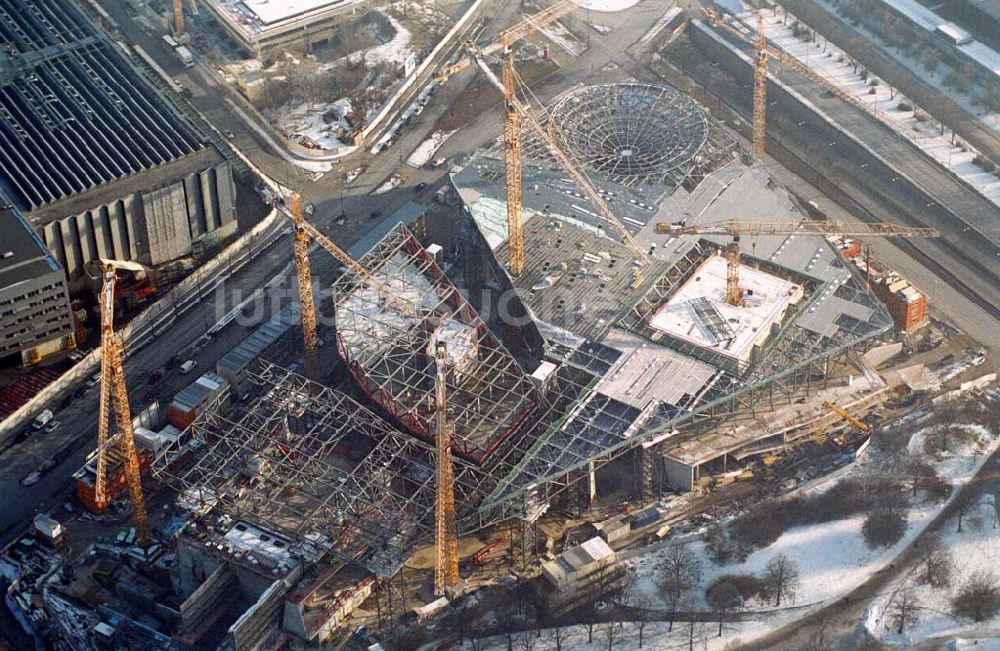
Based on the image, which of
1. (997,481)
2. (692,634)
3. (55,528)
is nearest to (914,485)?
(997,481)

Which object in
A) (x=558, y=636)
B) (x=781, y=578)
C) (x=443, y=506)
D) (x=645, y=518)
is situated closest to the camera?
(x=558, y=636)

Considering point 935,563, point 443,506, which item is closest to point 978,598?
point 935,563

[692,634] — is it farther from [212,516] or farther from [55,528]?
[55,528]

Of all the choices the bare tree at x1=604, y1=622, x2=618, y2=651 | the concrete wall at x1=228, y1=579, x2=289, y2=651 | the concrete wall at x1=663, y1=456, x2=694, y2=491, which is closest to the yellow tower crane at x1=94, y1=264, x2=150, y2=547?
the concrete wall at x1=228, y1=579, x2=289, y2=651

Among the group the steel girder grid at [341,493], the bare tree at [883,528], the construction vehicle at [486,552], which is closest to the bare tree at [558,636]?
the construction vehicle at [486,552]

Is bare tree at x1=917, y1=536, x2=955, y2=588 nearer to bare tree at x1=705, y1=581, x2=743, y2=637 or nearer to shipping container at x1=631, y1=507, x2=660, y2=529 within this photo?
bare tree at x1=705, y1=581, x2=743, y2=637

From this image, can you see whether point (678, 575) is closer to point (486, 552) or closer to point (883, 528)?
point (486, 552)
